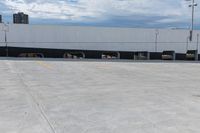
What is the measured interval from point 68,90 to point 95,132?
4.58 m

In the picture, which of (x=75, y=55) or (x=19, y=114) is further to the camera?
(x=75, y=55)

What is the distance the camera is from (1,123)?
5832 millimetres

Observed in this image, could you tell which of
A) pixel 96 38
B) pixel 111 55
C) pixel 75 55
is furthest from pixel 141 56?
pixel 75 55

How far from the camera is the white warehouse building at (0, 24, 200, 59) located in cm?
3744

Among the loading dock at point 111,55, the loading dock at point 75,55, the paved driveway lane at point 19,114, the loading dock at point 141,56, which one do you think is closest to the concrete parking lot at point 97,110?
the paved driveway lane at point 19,114

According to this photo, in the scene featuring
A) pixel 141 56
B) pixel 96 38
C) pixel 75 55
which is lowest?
pixel 141 56

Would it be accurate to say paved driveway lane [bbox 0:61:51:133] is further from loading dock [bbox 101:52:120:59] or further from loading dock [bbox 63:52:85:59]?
loading dock [bbox 101:52:120:59]

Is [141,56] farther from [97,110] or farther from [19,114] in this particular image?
[19,114]

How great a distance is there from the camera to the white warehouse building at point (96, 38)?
123ft

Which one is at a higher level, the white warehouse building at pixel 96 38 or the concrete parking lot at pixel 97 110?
the white warehouse building at pixel 96 38

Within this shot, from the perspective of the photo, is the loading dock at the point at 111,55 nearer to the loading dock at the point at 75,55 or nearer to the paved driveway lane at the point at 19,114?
the loading dock at the point at 75,55

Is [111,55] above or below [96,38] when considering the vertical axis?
below

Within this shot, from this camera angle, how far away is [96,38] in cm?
4047

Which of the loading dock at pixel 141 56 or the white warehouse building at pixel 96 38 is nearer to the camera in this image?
the loading dock at pixel 141 56
